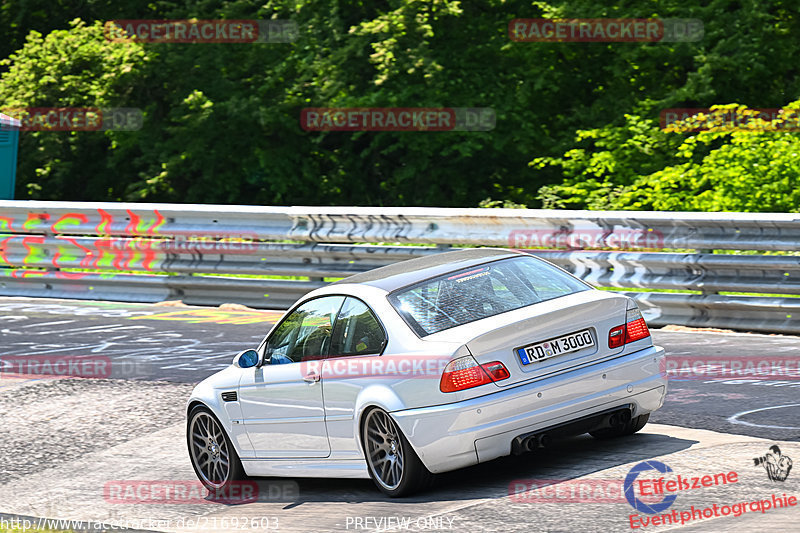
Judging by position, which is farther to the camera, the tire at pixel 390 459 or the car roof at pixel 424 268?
the car roof at pixel 424 268

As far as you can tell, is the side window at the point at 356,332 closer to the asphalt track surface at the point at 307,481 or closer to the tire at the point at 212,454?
the asphalt track surface at the point at 307,481

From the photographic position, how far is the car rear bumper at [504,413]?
6691 millimetres

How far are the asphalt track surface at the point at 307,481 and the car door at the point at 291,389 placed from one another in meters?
0.34

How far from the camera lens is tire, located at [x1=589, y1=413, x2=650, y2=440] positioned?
7.74 m

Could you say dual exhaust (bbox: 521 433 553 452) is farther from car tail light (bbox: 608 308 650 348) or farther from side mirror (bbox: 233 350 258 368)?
side mirror (bbox: 233 350 258 368)

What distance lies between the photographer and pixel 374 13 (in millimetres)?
24516

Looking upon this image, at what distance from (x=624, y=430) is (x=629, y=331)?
0.78 metres

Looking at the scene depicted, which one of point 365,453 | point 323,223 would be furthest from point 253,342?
point 365,453

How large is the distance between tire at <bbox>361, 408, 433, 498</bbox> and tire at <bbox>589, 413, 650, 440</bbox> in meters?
1.46

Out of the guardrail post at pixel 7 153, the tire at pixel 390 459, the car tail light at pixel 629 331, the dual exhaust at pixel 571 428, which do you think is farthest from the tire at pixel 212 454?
the guardrail post at pixel 7 153

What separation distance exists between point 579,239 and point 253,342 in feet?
11.1

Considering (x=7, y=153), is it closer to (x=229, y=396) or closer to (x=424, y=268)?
(x=229, y=396)

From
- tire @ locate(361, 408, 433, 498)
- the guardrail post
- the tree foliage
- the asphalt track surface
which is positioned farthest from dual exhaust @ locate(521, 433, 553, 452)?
the guardrail post

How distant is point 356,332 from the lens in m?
7.36
